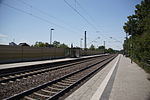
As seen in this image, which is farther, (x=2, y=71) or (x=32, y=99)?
(x=2, y=71)

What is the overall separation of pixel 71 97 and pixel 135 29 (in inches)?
1055

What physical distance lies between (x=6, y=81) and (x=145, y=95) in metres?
7.82

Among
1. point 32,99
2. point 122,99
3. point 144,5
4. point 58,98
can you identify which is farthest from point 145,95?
point 144,5

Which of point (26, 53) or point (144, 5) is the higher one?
point (144, 5)

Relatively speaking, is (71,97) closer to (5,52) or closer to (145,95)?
(145,95)

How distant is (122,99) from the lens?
22.3ft

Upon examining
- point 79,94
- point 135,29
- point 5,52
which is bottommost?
point 79,94

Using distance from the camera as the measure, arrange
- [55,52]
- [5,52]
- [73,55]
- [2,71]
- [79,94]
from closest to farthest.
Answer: [79,94]
[2,71]
[5,52]
[55,52]
[73,55]

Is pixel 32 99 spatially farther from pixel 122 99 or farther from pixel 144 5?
pixel 144 5

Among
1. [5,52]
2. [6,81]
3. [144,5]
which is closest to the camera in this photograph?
[6,81]

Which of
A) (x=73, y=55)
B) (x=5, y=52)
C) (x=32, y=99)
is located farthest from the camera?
(x=73, y=55)

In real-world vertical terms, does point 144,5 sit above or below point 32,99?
above

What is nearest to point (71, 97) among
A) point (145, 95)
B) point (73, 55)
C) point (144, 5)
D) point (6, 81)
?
point (145, 95)

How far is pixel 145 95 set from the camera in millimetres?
7383
